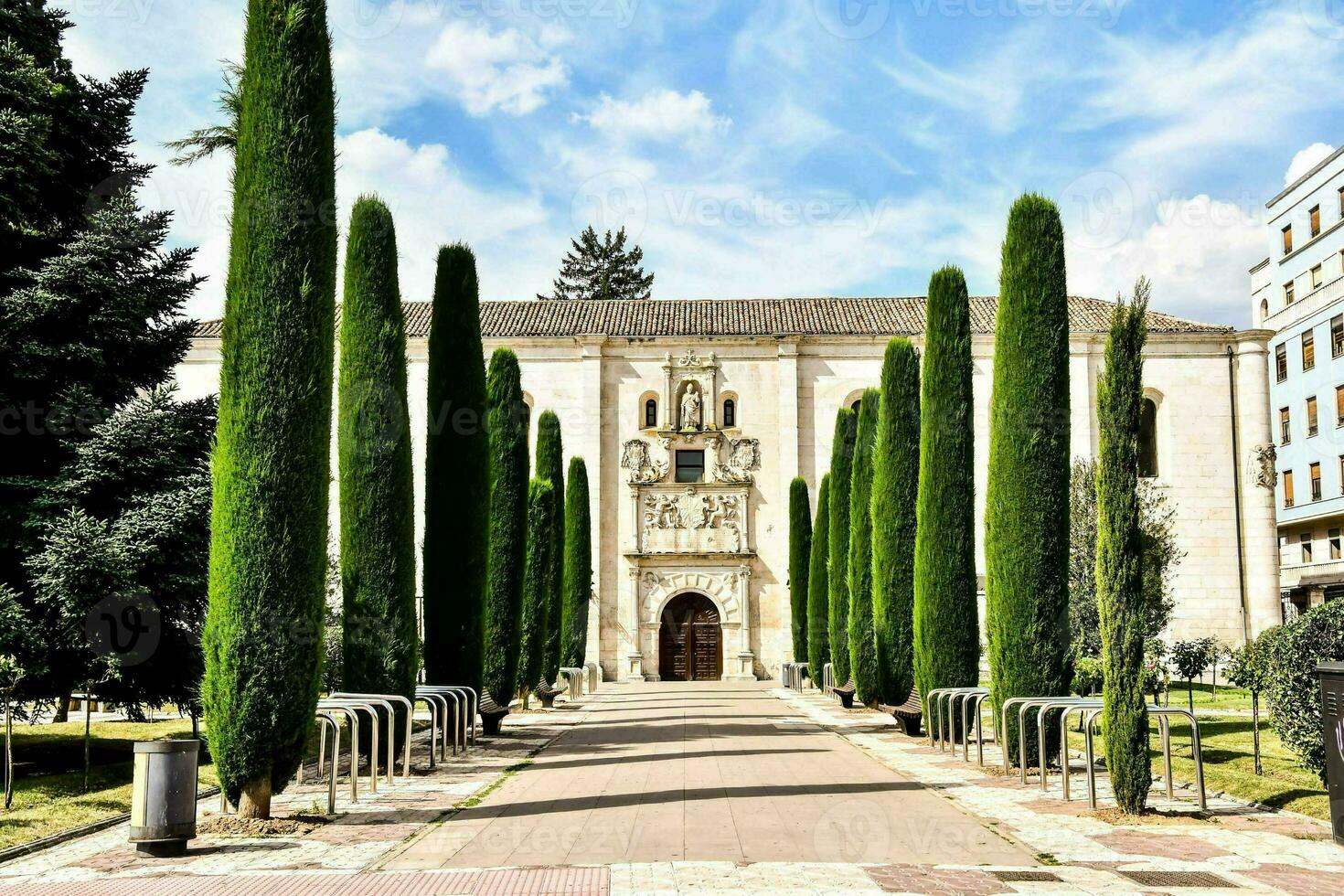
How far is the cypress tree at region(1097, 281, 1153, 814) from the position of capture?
884 centimetres

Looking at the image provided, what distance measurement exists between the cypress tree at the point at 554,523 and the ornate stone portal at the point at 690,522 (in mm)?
9560

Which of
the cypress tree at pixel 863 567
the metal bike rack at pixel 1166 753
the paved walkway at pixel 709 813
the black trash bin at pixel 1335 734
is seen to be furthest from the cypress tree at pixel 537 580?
the black trash bin at pixel 1335 734

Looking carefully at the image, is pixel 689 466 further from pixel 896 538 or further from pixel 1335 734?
pixel 1335 734

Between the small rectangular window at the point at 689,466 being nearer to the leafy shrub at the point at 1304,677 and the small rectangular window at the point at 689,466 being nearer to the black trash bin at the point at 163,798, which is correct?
the leafy shrub at the point at 1304,677

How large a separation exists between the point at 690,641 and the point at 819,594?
926cm

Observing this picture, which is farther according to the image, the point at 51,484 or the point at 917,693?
the point at 917,693

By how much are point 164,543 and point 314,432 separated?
317 cm

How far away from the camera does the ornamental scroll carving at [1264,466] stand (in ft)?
117

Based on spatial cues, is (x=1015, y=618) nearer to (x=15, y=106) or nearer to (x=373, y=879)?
(x=373, y=879)

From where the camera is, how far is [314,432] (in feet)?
30.2

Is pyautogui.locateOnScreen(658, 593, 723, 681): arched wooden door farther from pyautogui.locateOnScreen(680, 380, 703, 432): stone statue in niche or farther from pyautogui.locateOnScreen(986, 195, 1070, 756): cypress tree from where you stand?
pyautogui.locateOnScreen(986, 195, 1070, 756): cypress tree

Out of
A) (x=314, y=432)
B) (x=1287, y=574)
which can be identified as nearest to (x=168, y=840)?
(x=314, y=432)

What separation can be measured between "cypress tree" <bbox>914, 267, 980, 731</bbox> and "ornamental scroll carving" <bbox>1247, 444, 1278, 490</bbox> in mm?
24323

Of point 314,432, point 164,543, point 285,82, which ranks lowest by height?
point 164,543
